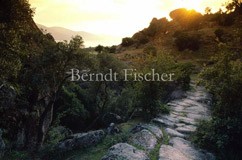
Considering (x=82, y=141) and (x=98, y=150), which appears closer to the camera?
(x=98, y=150)

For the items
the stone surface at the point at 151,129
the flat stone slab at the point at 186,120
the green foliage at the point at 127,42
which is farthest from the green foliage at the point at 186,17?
the stone surface at the point at 151,129

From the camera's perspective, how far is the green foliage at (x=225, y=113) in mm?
12172

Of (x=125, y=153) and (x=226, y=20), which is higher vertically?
(x=226, y=20)

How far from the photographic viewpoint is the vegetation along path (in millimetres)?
10666

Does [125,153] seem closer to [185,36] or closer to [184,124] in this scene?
[184,124]

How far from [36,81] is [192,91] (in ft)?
44.1

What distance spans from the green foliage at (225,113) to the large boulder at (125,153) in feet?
10.5

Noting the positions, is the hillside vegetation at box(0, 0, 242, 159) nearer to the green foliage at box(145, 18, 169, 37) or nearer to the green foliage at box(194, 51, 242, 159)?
the green foliage at box(194, 51, 242, 159)

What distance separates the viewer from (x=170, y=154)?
11.2 meters

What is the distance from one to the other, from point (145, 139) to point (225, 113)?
354 centimetres

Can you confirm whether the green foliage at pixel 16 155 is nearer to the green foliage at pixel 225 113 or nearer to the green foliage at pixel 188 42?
the green foliage at pixel 225 113

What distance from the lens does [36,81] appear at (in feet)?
60.4

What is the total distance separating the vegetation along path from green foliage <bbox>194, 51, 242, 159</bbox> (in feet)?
1.90

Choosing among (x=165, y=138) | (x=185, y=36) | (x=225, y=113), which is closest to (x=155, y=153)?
(x=165, y=138)
